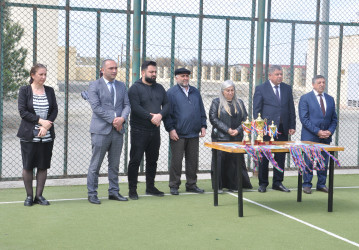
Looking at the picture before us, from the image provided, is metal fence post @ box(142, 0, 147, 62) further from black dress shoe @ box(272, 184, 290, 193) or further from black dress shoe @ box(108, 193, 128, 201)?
black dress shoe @ box(272, 184, 290, 193)

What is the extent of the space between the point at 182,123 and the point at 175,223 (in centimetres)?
209

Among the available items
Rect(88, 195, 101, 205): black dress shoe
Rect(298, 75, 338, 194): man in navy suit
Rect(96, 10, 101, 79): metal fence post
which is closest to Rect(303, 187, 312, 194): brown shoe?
Rect(298, 75, 338, 194): man in navy suit

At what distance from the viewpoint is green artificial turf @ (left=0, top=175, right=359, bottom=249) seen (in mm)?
5277

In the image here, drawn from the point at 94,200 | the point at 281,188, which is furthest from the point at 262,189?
the point at 94,200

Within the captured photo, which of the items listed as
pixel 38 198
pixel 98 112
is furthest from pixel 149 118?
pixel 38 198

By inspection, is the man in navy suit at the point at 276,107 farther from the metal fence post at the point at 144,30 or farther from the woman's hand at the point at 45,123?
the woman's hand at the point at 45,123

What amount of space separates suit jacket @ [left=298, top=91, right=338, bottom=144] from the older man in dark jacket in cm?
154

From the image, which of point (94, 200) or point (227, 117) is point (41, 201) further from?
point (227, 117)

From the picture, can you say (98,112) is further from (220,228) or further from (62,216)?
(220,228)

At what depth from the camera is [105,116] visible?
707 cm

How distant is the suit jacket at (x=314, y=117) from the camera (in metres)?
8.13

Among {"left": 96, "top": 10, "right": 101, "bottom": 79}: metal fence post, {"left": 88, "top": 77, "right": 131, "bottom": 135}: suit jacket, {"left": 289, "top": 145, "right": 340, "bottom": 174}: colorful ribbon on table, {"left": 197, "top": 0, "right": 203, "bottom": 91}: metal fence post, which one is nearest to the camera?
{"left": 289, "top": 145, "right": 340, "bottom": 174}: colorful ribbon on table

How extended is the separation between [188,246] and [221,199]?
2.46 meters

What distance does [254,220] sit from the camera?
6293 mm
